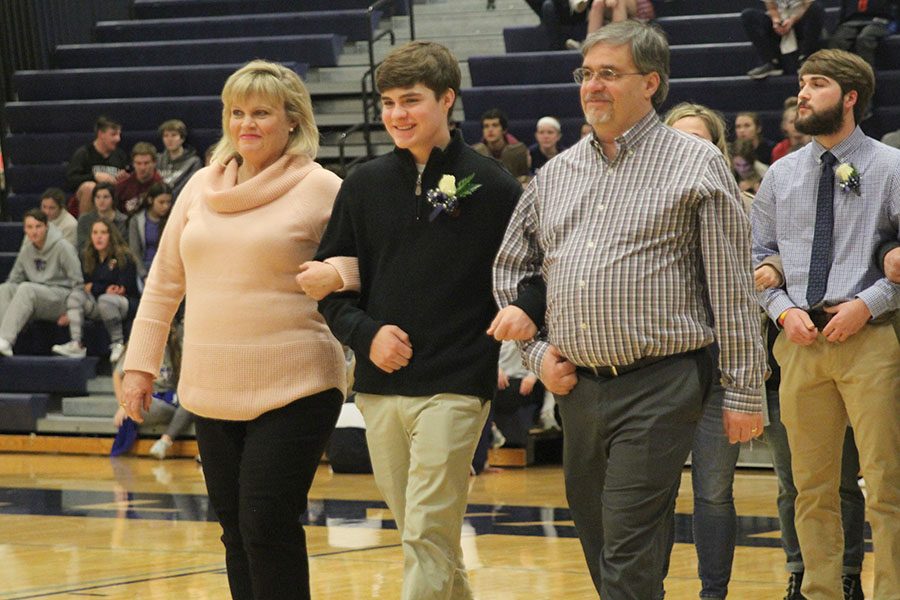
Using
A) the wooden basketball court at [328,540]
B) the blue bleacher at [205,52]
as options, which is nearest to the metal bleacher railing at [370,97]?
the blue bleacher at [205,52]

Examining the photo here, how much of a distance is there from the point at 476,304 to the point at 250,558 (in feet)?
2.88

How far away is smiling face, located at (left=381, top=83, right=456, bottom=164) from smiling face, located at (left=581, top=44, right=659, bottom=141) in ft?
1.32

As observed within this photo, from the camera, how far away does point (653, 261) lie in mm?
3637

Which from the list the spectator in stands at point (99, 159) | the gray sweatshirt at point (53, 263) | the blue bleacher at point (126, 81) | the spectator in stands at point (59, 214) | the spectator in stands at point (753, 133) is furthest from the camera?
the blue bleacher at point (126, 81)

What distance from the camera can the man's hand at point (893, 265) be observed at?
4441 mm

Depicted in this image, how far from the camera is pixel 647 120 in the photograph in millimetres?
3760

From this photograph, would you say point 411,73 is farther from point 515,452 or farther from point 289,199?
point 515,452

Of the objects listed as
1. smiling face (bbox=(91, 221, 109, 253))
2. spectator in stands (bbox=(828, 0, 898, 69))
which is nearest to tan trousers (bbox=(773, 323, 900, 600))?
spectator in stands (bbox=(828, 0, 898, 69))

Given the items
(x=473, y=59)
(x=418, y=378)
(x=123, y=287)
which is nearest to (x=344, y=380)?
(x=418, y=378)

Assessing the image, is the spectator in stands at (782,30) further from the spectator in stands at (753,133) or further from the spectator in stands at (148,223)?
the spectator in stands at (148,223)

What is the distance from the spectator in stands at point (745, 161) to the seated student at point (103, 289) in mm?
4858

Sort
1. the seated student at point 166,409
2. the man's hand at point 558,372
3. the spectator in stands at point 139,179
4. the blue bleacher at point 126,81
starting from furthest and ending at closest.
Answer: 1. the blue bleacher at point 126,81
2. the spectator in stands at point 139,179
3. the seated student at point 166,409
4. the man's hand at point 558,372

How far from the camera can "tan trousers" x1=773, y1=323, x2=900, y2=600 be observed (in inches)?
179

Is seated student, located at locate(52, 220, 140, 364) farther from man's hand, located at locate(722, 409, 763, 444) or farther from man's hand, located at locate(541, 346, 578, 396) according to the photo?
man's hand, located at locate(722, 409, 763, 444)
